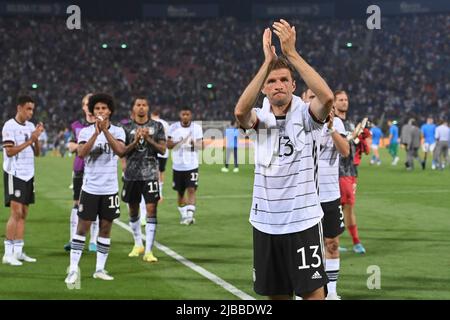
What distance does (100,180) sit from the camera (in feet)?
32.9

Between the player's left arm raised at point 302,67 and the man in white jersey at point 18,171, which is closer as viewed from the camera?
the player's left arm raised at point 302,67

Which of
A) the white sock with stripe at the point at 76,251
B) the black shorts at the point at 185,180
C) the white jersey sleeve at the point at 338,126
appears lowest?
the white sock with stripe at the point at 76,251

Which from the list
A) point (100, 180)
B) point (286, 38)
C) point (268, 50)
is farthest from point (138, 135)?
point (286, 38)

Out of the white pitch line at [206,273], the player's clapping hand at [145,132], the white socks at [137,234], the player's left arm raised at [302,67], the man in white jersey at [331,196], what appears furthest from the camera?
the white socks at [137,234]

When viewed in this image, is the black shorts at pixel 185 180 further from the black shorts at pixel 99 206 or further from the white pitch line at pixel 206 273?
the black shorts at pixel 99 206

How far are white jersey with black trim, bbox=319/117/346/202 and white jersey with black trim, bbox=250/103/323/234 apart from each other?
323 cm

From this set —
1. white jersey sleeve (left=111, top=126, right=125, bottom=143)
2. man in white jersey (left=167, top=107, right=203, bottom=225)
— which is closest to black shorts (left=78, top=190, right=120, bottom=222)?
white jersey sleeve (left=111, top=126, right=125, bottom=143)

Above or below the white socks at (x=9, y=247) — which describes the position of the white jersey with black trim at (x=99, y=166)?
above

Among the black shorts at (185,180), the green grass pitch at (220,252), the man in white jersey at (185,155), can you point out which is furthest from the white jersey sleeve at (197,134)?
the green grass pitch at (220,252)

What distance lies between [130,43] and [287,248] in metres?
62.4

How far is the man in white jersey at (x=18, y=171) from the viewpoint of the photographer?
11125 mm

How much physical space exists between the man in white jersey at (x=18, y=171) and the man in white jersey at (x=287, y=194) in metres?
6.21
